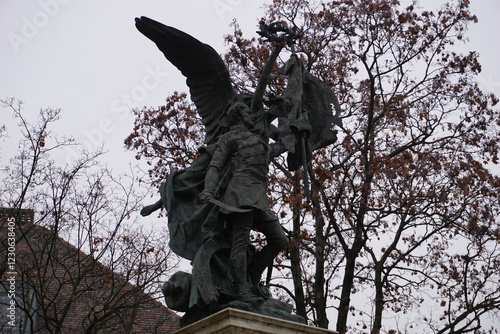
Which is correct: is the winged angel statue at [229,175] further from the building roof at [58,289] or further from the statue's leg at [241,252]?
the building roof at [58,289]

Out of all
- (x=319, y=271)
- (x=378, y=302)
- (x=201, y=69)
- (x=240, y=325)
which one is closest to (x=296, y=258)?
(x=319, y=271)

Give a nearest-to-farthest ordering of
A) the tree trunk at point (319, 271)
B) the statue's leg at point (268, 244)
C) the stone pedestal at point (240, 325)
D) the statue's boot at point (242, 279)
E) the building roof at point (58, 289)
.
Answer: the stone pedestal at point (240, 325) → the statue's boot at point (242, 279) → the statue's leg at point (268, 244) → the building roof at point (58, 289) → the tree trunk at point (319, 271)

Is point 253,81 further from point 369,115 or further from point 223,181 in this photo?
point 223,181

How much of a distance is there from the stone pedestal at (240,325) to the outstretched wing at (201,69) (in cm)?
246

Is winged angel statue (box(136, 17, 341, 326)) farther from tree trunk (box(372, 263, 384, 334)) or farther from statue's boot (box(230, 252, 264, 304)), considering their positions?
tree trunk (box(372, 263, 384, 334))

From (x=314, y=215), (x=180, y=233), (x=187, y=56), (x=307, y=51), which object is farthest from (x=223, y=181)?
(x=307, y=51)

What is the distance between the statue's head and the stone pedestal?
7.45 feet

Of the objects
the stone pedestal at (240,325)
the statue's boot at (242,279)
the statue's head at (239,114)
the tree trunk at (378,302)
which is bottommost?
the stone pedestal at (240,325)

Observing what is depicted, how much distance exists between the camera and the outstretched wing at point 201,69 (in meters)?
7.79

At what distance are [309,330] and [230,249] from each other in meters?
1.18

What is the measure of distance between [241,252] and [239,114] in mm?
1544

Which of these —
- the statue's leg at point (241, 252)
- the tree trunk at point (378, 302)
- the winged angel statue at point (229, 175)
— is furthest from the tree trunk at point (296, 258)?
the statue's leg at point (241, 252)

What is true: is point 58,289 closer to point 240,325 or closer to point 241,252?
point 241,252

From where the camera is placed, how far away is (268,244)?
726 cm
